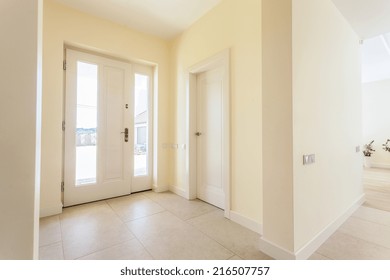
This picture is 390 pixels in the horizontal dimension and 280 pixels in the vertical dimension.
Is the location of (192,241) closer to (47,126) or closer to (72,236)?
(72,236)

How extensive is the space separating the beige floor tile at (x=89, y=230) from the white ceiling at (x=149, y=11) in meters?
2.92

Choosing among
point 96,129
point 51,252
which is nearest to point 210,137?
point 96,129

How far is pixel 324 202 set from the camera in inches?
72.5

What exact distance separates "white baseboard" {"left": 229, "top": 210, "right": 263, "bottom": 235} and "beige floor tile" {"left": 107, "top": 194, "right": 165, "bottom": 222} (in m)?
1.01

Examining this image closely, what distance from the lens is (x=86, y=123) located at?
2.85m

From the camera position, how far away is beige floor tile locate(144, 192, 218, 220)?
247 centimetres

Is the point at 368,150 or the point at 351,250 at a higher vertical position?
the point at 368,150

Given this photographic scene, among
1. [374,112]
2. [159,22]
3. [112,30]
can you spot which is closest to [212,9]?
[159,22]

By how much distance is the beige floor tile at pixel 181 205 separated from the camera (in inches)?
97.1

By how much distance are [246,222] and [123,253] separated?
1.33 m

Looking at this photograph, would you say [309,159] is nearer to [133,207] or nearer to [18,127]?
[18,127]

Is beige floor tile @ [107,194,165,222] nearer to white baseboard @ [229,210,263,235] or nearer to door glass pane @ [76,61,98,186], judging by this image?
door glass pane @ [76,61,98,186]

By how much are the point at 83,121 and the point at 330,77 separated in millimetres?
3367

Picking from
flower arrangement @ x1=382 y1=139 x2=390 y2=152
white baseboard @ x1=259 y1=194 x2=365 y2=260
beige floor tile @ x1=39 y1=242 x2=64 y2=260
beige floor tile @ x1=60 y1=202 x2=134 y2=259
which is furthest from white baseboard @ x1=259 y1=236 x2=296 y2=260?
flower arrangement @ x1=382 y1=139 x2=390 y2=152
